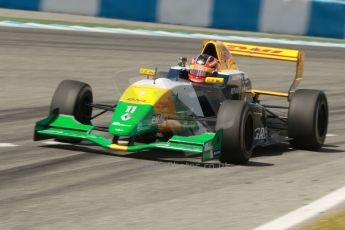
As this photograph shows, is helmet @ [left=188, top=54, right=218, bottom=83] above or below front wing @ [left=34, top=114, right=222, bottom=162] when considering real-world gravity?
above

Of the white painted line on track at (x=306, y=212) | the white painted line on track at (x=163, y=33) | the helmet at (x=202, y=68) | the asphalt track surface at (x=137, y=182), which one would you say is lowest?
the asphalt track surface at (x=137, y=182)

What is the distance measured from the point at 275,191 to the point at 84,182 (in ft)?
4.98

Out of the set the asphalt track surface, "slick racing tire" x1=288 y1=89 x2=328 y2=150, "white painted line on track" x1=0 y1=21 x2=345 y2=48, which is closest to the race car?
"slick racing tire" x1=288 y1=89 x2=328 y2=150

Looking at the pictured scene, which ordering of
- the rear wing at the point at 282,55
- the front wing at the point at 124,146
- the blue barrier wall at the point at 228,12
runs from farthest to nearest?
the blue barrier wall at the point at 228,12 < the rear wing at the point at 282,55 < the front wing at the point at 124,146

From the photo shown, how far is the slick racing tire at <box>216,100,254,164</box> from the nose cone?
2.15 feet

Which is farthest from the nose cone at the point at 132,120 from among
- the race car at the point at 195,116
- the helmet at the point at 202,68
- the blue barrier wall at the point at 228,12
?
the blue barrier wall at the point at 228,12

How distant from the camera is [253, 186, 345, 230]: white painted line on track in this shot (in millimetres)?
5891

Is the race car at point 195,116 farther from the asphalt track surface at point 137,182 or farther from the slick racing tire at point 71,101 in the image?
the asphalt track surface at point 137,182

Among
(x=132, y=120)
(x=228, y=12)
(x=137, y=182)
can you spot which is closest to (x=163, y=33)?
(x=228, y=12)

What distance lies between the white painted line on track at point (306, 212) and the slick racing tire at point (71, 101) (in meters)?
2.95

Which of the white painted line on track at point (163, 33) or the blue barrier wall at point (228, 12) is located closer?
the white painted line on track at point (163, 33)

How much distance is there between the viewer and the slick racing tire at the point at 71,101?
8.91 m

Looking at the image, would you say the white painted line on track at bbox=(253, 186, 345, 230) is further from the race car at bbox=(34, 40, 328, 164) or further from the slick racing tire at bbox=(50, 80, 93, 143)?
the slick racing tire at bbox=(50, 80, 93, 143)

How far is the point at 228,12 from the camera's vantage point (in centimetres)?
2320
